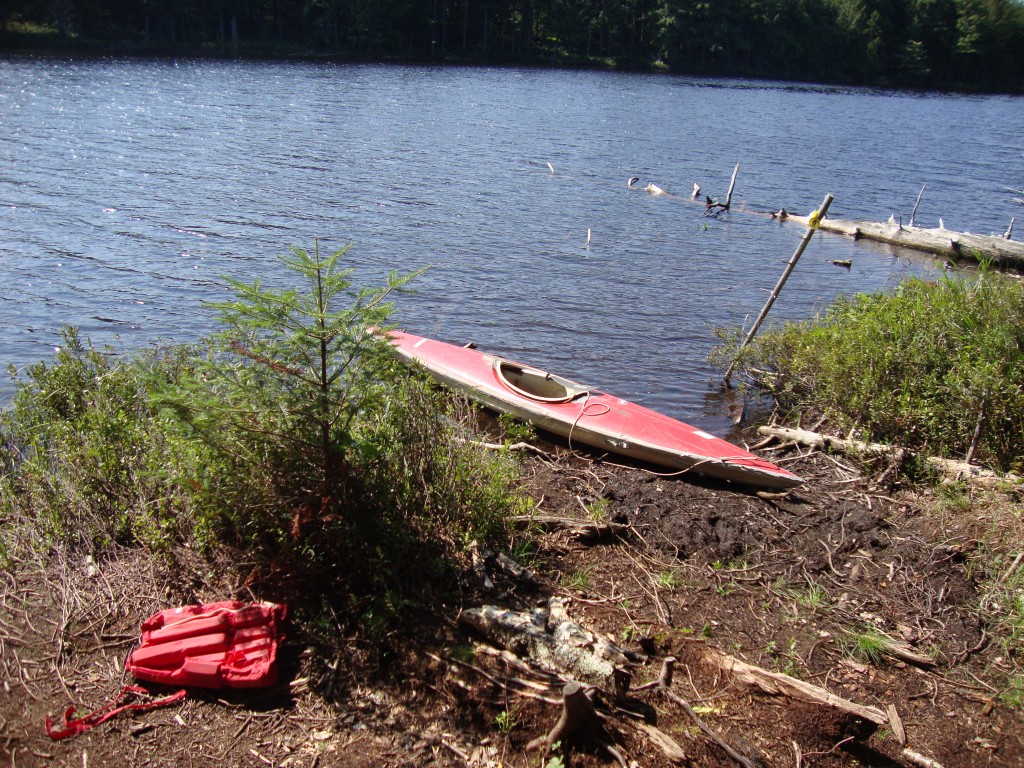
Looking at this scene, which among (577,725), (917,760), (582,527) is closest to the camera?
(577,725)

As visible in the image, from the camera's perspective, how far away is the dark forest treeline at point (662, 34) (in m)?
56.7

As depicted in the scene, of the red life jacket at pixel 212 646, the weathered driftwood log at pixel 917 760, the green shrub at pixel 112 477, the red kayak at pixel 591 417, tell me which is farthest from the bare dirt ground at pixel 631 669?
the red kayak at pixel 591 417

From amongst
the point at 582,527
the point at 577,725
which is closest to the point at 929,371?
the point at 582,527

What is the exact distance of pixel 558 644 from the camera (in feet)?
13.3

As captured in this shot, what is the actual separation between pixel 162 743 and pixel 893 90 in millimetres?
74794

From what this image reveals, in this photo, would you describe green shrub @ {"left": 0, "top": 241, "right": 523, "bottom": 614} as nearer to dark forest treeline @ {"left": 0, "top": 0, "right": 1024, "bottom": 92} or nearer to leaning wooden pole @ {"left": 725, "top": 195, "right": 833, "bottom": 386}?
leaning wooden pole @ {"left": 725, "top": 195, "right": 833, "bottom": 386}

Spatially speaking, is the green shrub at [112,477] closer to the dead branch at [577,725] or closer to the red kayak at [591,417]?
the dead branch at [577,725]

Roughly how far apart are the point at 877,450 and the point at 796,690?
13.4 feet

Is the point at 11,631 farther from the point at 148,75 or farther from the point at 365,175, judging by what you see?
the point at 148,75

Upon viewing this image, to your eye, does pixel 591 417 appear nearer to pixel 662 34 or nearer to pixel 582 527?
pixel 582 527

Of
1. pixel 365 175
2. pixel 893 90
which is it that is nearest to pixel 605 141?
pixel 365 175

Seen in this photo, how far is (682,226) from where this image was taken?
805 inches

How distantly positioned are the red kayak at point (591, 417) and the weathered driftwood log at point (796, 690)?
10.8 ft

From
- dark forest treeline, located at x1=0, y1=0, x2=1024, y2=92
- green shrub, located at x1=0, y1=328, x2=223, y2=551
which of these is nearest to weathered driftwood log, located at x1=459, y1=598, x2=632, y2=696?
green shrub, located at x1=0, y1=328, x2=223, y2=551
